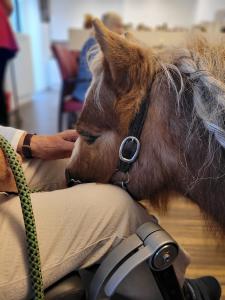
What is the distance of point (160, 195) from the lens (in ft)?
2.40

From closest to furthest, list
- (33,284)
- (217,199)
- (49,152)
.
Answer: (33,284) < (217,199) < (49,152)

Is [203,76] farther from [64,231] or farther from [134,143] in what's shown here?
[64,231]

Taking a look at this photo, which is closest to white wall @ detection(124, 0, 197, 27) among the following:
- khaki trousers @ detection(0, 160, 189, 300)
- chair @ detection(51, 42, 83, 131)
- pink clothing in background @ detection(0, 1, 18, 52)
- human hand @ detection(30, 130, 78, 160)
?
chair @ detection(51, 42, 83, 131)

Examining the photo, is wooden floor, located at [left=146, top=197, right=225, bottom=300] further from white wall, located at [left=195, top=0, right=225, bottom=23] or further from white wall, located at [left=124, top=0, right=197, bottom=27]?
white wall, located at [left=124, top=0, right=197, bottom=27]

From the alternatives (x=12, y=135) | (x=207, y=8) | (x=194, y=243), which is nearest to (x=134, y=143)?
(x=12, y=135)

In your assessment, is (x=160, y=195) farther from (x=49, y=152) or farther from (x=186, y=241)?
(x=186, y=241)

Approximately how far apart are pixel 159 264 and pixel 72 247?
0.55ft

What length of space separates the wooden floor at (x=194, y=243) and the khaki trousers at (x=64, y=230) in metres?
0.41

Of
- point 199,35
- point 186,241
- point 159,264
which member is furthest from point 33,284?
point 186,241

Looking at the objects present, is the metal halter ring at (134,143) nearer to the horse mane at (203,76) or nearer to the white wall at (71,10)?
the horse mane at (203,76)

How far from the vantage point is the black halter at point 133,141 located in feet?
2.16

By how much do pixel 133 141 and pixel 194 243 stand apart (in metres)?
0.90

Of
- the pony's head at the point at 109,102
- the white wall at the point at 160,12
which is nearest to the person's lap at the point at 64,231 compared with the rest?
the pony's head at the point at 109,102

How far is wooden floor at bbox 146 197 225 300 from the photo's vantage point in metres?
1.20
